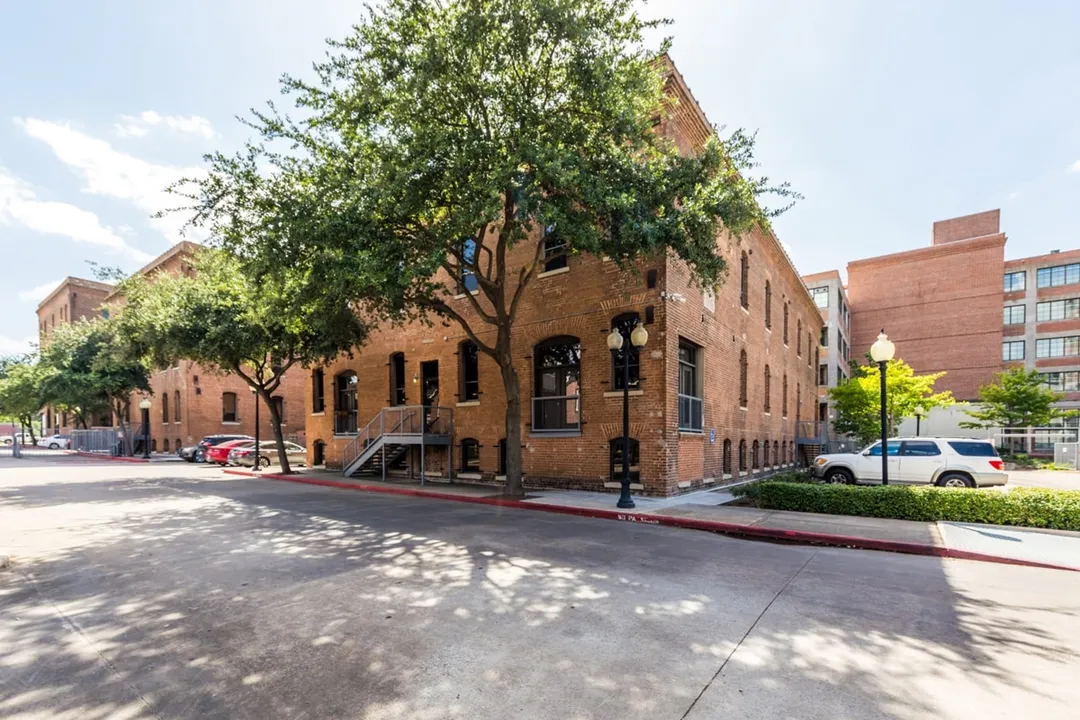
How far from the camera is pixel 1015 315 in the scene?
48.1 m

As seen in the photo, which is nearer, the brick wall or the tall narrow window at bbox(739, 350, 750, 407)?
the tall narrow window at bbox(739, 350, 750, 407)

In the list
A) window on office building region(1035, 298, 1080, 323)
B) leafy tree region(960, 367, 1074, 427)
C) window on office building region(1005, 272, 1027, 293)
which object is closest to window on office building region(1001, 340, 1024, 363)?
window on office building region(1035, 298, 1080, 323)

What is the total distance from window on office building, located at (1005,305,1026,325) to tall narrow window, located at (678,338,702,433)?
49.5 metres

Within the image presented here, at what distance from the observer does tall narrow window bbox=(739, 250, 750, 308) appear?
19688 millimetres

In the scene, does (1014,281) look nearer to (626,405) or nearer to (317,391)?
(626,405)

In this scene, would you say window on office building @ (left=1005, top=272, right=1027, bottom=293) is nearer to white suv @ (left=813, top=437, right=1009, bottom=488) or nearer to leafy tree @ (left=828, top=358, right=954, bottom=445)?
leafy tree @ (left=828, top=358, right=954, bottom=445)

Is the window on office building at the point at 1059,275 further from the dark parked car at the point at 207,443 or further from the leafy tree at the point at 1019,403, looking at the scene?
the dark parked car at the point at 207,443

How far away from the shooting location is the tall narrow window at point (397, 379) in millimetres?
20953

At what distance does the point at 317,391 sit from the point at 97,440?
2880 centimetres

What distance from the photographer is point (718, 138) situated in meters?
11.4

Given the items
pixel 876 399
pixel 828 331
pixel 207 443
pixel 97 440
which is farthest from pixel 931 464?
pixel 97 440

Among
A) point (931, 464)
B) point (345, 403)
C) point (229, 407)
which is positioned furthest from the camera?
point (229, 407)

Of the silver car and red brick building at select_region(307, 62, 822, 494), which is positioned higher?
red brick building at select_region(307, 62, 822, 494)

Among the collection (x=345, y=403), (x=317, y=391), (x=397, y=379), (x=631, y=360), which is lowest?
(x=345, y=403)
